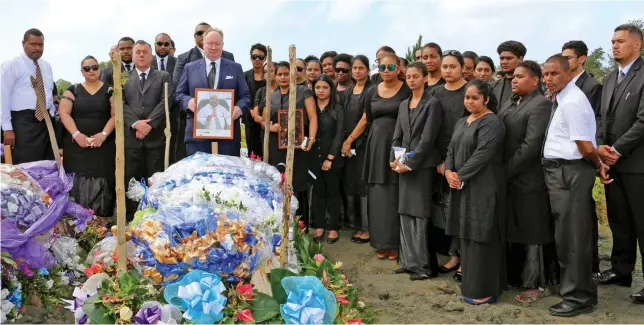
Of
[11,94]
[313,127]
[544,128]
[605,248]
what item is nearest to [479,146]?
[544,128]

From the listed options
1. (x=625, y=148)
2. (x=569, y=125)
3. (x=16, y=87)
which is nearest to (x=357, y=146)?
(x=569, y=125)

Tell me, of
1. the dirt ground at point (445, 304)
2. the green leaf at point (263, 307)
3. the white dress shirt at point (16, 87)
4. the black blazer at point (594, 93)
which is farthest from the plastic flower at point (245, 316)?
the white dress shirt at point (16, 87)

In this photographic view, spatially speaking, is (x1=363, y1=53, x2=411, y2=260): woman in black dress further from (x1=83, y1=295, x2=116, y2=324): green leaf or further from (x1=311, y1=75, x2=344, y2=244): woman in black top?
A: (x1=83, y1=295, x2=116, y2=324): green leaf

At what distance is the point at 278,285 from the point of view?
4031 mm

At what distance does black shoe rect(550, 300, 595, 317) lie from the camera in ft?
15.3

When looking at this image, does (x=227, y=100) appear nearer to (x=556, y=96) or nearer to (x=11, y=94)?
(x=11, y=94)

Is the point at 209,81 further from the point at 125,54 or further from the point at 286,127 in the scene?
the point at 125,54

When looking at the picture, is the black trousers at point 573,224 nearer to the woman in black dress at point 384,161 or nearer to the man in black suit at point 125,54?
the woman in black dress at point 384,161

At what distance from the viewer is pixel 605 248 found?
276 inches

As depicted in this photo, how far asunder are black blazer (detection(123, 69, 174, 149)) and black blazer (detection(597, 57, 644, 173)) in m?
4.63

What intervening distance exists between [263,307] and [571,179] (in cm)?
257

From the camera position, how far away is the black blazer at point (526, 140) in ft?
15.7

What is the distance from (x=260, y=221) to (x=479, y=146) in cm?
188

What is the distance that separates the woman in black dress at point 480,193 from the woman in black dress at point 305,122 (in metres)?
2.19
